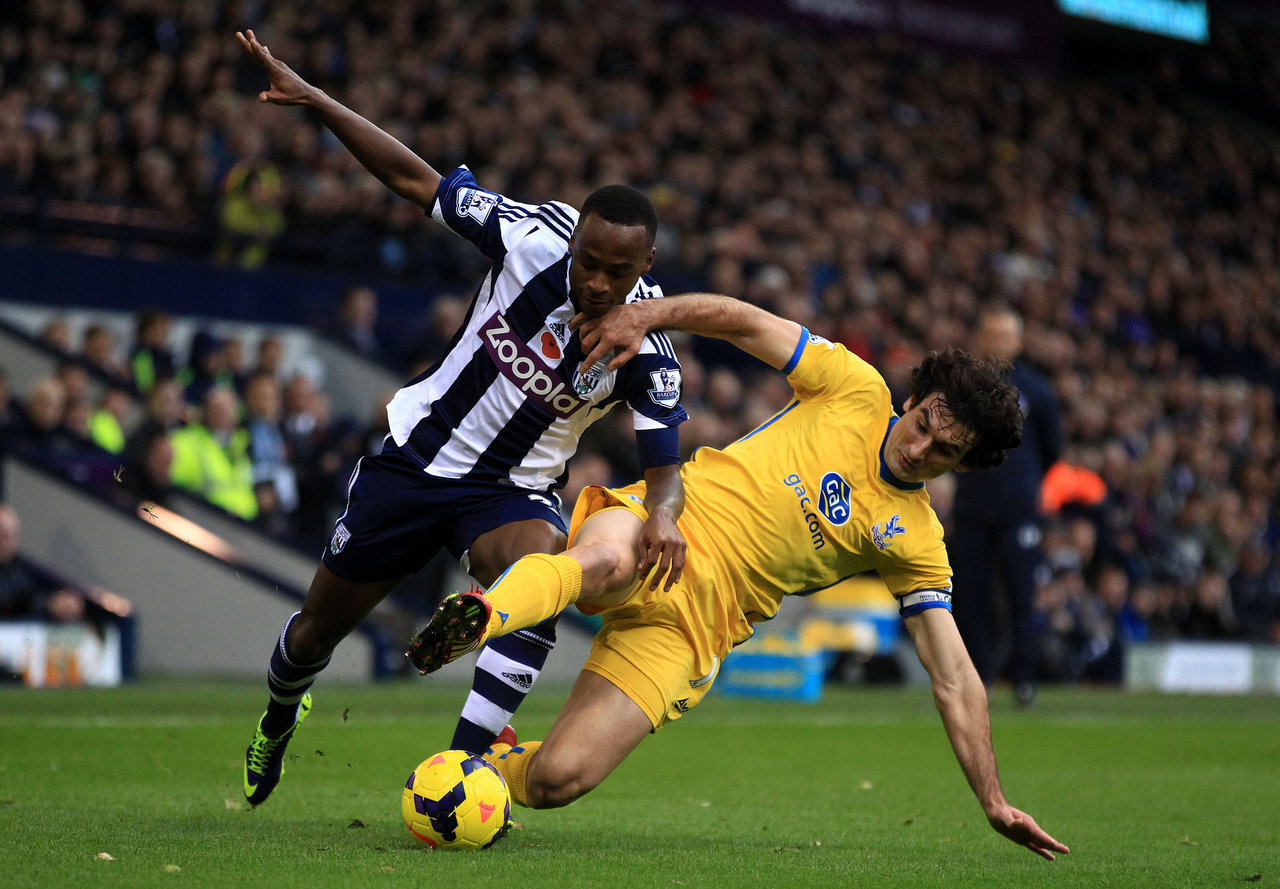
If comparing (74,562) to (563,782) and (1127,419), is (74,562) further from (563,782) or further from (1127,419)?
(1127,419)

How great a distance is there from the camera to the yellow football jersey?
4727 mm

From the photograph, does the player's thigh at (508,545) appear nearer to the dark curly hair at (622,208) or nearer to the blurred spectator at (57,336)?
the dark curly hair at (622,208)

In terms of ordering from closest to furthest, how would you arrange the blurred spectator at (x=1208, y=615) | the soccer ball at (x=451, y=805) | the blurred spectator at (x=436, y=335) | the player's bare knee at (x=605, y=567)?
the soccer ball at (x=451, y=805), the player's bare knee at (x=605, y=567), the blurred spectator at (x=436, y=335), the blurred spectator at (x=1208, y=615)

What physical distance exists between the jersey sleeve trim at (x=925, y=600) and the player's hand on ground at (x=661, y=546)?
759mm

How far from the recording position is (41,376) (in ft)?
38.3

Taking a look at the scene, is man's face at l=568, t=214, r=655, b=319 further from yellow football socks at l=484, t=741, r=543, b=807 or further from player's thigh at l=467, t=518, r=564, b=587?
yellow football socks at l=484, t=741, r=543, b=807

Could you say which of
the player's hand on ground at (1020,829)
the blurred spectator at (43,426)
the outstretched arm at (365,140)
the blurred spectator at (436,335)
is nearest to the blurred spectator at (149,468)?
the blurred spectator at (43,426)

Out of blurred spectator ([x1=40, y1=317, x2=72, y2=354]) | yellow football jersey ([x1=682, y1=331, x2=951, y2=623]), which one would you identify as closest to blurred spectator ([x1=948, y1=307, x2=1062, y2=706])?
yellow football jersey ([x1=682, y1=331, x2=951, y2=623])

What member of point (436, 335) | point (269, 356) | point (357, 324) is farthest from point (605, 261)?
point (357, 324)

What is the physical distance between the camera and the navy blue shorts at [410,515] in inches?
182

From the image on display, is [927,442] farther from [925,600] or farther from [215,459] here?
[215,459]

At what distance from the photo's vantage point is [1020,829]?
4.17 meters

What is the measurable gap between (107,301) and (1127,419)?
11093 millimetres

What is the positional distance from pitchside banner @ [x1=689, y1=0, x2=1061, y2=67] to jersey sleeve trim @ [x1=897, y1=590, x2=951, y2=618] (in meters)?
14.8
